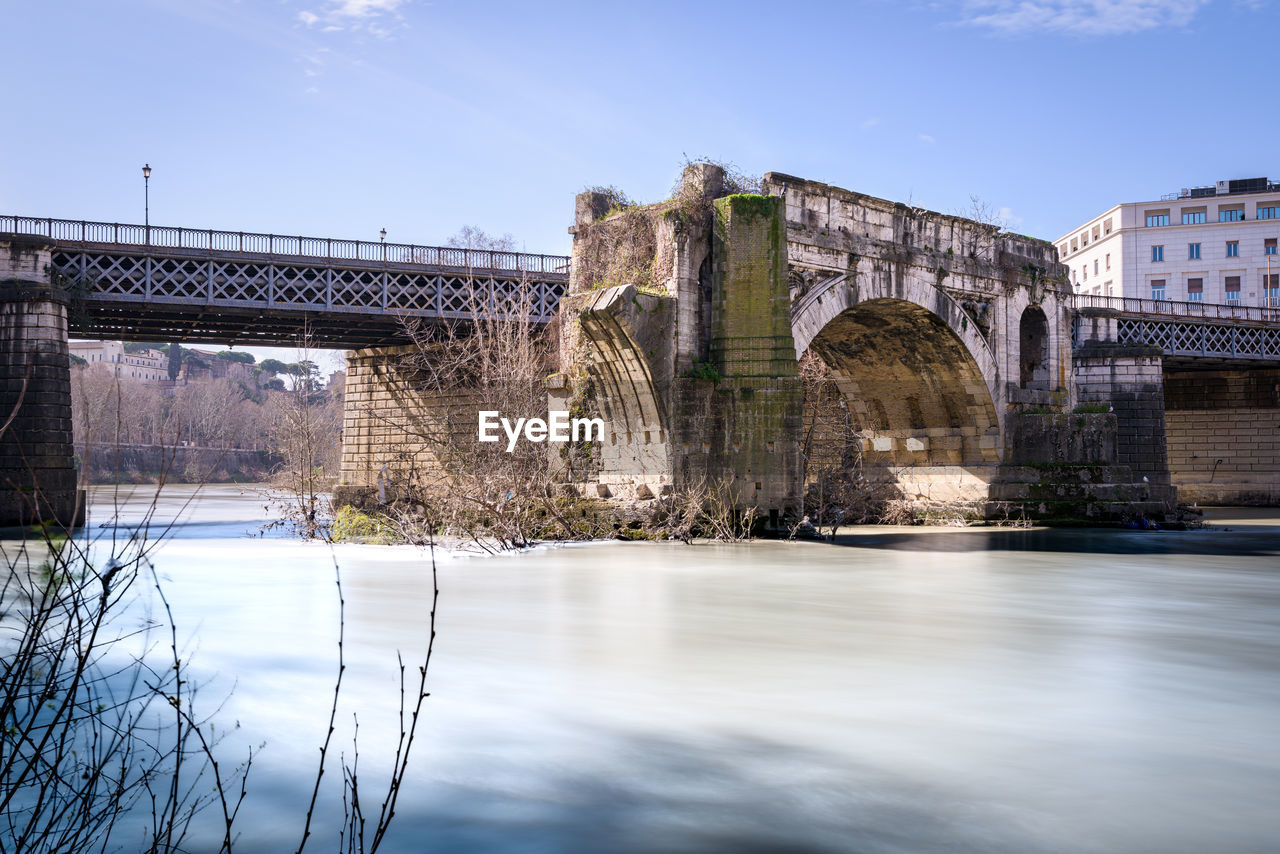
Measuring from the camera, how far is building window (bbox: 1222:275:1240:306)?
64.9 meters

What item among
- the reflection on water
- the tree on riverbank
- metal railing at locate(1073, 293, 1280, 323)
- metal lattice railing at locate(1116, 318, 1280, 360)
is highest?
metal railing at locate(1073, 293, 1280, 323)

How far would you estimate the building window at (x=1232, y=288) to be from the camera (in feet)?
213

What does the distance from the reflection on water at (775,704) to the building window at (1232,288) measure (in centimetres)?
5927

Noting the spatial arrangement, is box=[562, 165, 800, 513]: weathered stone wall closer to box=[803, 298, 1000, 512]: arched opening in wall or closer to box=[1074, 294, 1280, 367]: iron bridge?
box=[803, 298, 1000, 512]: arched opening in wall

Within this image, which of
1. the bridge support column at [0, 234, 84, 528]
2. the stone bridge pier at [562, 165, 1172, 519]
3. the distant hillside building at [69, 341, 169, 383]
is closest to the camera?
the stone bridge pier at [562, 165, 1172, 519]

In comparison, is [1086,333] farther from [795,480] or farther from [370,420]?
[370,420]

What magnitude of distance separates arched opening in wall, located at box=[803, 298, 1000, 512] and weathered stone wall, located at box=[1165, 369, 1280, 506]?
23.2 meters

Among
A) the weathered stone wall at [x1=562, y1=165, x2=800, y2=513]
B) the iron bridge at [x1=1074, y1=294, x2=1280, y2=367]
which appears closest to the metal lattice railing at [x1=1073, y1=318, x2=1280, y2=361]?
the iron bridge at [x1=1074, y1=294, x2=1280, y2=367]

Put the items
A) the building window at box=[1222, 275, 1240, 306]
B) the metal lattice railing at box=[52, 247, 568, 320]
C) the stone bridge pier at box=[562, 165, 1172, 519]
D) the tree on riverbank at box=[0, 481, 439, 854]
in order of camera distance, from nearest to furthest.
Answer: the tree on riverbank at box=[0, 481, 439, 854], the stone bridge pier at box=[562, 165, 1172, 519], the metal lattice railing at box=[52, 247, 568, 320], the building window at box=[1222, 275, 1240, 306]

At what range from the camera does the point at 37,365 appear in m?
25.7

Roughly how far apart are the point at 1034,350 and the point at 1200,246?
1951 inches

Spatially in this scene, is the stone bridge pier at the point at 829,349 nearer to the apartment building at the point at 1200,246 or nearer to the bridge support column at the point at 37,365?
the bridge support column at the point at 37,365

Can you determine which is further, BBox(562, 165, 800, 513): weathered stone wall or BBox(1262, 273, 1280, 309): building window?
BBox(1262, 273, 1280, 309): building window

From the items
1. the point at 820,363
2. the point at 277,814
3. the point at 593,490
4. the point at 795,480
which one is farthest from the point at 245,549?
the point at 277,814
